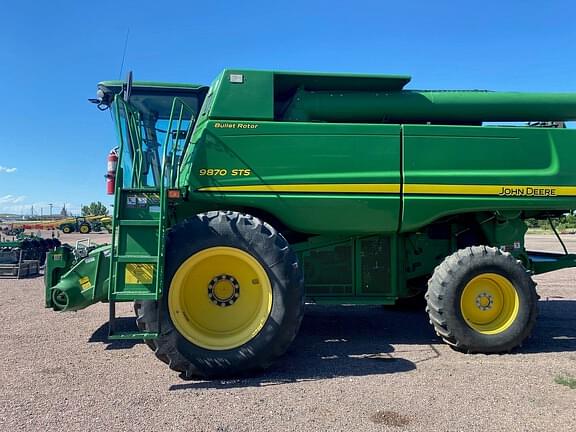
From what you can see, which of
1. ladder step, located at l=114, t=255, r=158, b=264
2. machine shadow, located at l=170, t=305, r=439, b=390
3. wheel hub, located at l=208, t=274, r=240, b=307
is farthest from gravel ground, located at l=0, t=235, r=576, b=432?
ladder step, located at l=114, t=255, r=158, b=264

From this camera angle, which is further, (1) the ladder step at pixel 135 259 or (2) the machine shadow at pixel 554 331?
(2) the machine shadow at pixel 554 331

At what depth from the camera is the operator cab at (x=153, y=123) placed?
19.2ft

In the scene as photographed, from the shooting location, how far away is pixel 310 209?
5328mm

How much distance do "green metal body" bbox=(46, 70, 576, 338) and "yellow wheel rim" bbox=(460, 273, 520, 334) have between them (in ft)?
2.59

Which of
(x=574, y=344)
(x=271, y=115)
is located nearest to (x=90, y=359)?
(x=271, y=115)

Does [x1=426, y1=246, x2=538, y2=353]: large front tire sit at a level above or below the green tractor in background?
below

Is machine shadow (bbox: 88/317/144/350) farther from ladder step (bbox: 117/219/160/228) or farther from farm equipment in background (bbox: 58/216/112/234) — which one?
farm equipment in background (bbox: 58/216/112/234)

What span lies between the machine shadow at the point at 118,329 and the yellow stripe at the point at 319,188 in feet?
7.33

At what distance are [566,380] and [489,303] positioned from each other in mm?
1185

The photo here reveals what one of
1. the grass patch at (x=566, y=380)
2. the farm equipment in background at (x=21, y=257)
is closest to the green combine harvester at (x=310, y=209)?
the grass patch at (x=566, y=380)

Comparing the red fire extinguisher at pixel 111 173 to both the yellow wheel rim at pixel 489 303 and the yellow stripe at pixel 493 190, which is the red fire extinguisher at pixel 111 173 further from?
the yellow wheel rim at pixel 489 303

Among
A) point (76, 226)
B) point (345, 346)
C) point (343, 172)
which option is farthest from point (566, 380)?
point (76, 226)

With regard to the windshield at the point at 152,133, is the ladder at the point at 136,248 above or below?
below

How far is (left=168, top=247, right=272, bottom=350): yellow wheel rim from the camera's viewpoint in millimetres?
4809
